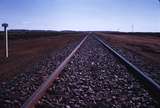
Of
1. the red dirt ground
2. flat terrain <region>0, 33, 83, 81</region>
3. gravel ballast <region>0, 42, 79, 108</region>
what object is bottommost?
gravel ballast <region>0, 42, 79, 108</region>

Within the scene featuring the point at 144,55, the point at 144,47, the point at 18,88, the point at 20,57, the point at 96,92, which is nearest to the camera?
the point at 96,92

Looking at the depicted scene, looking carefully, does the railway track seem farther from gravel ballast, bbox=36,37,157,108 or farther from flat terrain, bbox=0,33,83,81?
flat terrain, bbox=0,33,83,81

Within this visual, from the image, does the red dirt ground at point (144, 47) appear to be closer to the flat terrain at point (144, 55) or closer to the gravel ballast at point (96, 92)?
the flat terrain at point (144, 55)

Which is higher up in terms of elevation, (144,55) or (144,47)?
(144,47)

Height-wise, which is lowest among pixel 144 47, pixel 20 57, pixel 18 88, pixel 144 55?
pixel 18 88

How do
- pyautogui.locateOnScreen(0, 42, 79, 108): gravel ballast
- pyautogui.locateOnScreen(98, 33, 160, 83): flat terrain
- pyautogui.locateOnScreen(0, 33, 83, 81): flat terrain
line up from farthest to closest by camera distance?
1. pyautogui.locateOnScreen(98, 33, 160, 83): flat terrain
2. pyautogui.locateOnScreen(0, 33, 83, 81): flat terrain
3. pyautogui.locateOnScreen(0, 42, 79, 108): gravel ballast

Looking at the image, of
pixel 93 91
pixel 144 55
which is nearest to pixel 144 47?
pixel 144 55

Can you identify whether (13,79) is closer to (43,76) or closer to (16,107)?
(43,76)

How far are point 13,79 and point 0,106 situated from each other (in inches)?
120

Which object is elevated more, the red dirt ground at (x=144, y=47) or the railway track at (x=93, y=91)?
the red dirt ground at (x=144, y=47)

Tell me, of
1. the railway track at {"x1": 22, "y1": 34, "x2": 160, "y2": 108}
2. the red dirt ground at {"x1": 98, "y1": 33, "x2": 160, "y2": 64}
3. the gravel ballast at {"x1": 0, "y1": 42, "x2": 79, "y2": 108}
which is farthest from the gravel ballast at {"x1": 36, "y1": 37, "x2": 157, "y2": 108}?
the red dirt ground at {"x1": 98, "y1": 33, "x2": 160, "y2": 64}

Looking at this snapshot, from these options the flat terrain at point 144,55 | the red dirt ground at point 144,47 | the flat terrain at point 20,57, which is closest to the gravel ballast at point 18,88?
the flat terrain at point 20,57

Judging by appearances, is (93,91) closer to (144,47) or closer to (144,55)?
(144,55)

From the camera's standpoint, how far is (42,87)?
6594 mm
